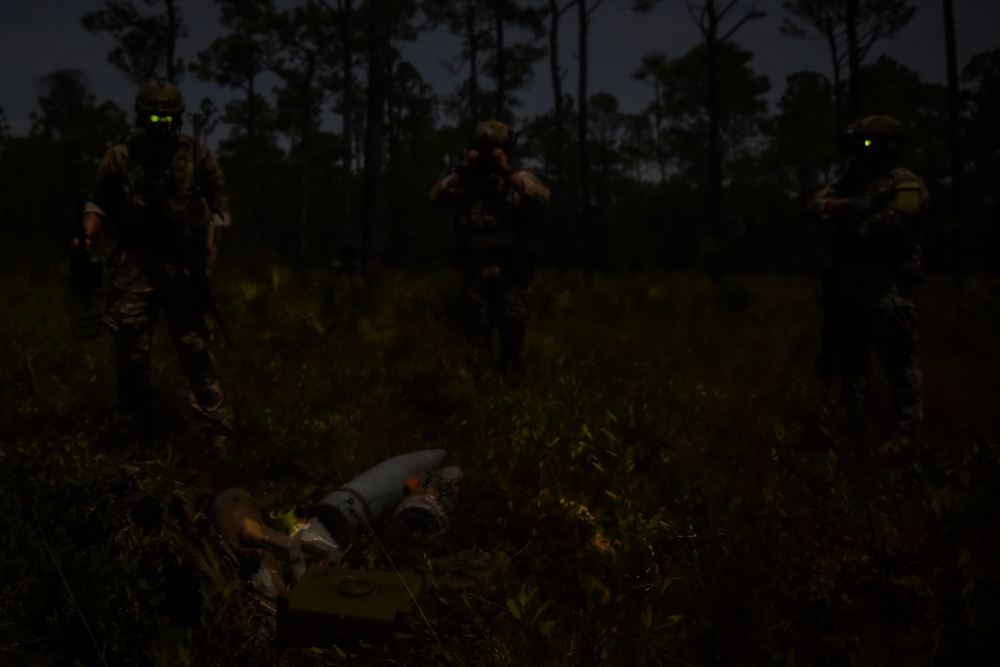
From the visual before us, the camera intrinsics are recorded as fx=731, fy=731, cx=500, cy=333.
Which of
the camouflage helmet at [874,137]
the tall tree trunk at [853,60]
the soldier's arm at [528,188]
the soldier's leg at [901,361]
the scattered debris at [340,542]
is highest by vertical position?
the tall tree trunk at [853,60]

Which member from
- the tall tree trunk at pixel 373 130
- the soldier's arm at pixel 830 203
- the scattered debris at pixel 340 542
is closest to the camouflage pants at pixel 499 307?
the scattered debris at pixel 340 542

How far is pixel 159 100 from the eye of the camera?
4.04 meters

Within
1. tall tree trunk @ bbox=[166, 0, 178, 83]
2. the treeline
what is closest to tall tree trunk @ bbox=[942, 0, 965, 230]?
the treeline

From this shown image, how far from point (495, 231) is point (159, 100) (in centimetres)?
244

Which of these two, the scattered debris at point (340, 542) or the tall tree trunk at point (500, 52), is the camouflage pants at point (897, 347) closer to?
the scattered debris at point (340, 542)

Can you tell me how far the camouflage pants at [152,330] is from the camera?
4109 mm

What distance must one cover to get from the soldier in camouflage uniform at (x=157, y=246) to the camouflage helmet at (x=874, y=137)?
3835 mm

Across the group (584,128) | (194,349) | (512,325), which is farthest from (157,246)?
(584,128)

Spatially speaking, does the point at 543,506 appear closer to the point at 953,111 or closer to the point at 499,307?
the point at 499,307

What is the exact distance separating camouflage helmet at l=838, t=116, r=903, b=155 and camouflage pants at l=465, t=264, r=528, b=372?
8.02 feet

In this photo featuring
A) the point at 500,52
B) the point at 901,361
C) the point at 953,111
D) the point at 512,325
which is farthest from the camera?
the point at 500,52

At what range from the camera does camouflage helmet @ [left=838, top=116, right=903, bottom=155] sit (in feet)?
14.2

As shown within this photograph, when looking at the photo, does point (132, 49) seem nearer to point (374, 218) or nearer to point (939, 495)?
point (374, 218)

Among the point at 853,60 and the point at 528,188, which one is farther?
the point at 853,60
